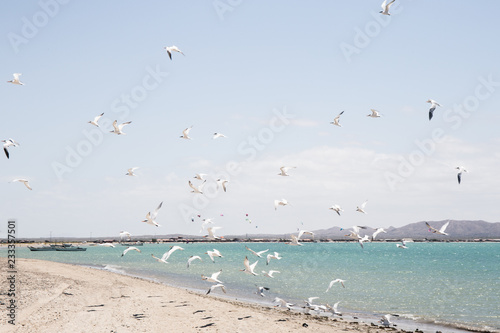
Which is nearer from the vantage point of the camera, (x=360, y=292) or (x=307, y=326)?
(x=307, y=326)

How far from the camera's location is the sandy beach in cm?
1694

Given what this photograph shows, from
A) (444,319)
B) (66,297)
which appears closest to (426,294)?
(444,319)

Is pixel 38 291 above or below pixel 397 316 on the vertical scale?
above

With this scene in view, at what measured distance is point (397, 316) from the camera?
24.0 meters

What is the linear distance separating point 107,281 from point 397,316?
20.4m

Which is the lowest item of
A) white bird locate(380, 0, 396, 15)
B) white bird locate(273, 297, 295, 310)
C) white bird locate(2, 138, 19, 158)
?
white bird locate(273, 297, 295, 310)

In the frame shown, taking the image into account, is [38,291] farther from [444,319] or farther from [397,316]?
[444,319]

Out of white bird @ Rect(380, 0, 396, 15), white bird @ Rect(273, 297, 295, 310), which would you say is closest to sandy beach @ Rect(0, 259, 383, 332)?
white bird @ Rect(273, 297, 295, 310)

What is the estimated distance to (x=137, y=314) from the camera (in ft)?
63.3

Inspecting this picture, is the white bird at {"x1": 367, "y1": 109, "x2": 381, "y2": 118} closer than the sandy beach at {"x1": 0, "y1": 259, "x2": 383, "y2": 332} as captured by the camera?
No

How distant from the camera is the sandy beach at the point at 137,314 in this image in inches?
667

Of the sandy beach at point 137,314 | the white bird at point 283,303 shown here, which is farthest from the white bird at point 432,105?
the white bird at point 283,303

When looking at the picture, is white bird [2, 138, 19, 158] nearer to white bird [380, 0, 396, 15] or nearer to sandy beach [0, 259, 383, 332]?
sandy beach [0, 259, 383, 332]

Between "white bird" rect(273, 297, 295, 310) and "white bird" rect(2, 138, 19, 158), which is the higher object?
"white bird" rect(2, 138, 19, 158)
